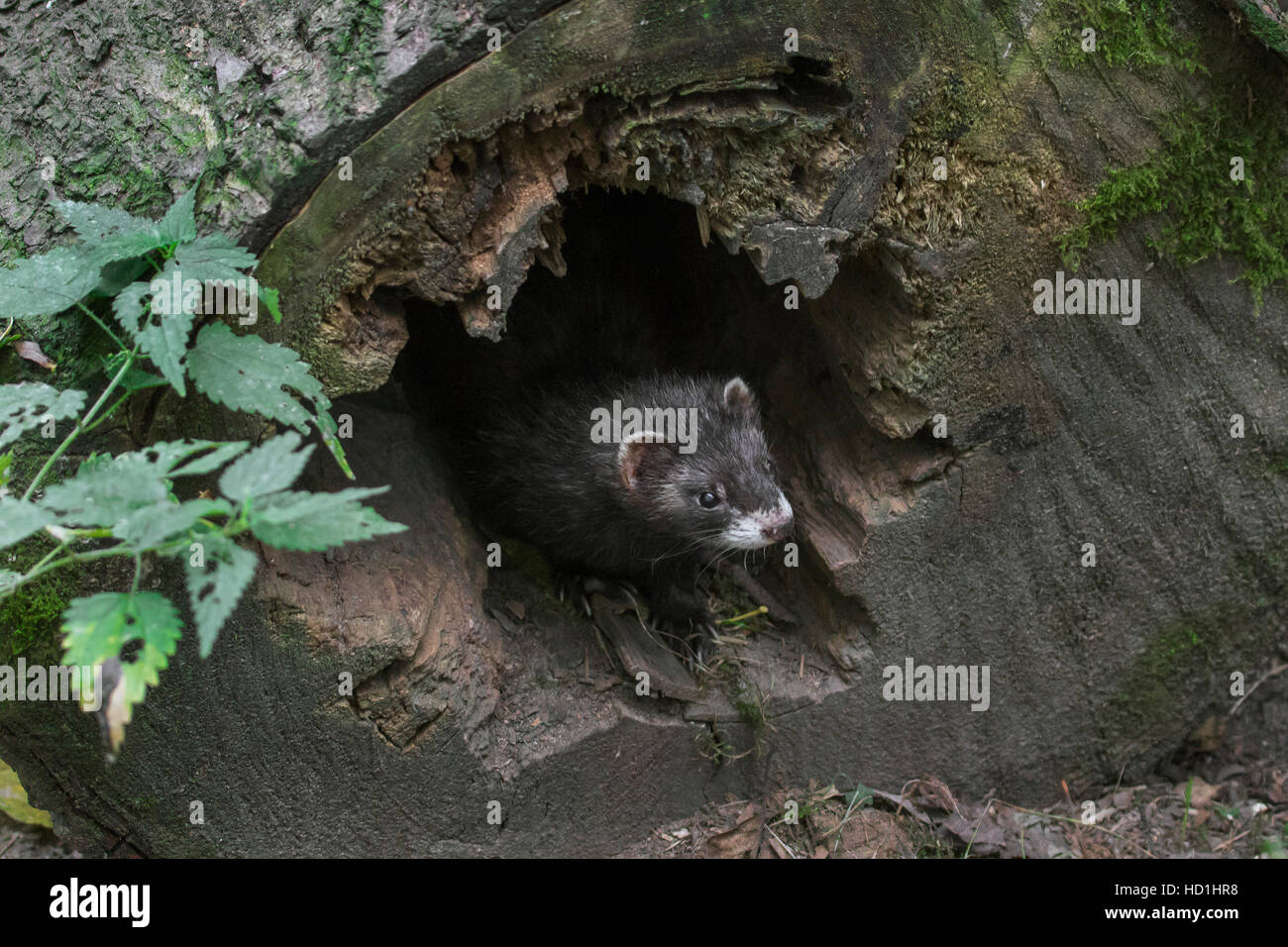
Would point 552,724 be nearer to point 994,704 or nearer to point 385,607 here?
point 385,607

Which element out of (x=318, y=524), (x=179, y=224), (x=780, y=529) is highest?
(x=179, y=224)

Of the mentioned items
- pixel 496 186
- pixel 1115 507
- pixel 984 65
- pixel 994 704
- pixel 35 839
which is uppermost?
pixel 984 65

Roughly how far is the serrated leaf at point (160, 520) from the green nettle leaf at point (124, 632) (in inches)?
5.1

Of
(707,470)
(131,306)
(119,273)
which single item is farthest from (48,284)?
(707,470)

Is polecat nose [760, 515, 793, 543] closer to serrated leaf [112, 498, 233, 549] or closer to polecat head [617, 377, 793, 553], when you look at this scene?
polecat head [617, 377, 793, 553]

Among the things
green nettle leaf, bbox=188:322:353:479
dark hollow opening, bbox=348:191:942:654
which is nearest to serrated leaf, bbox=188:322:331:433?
green nettle leaf, bbox=188:322:353:479

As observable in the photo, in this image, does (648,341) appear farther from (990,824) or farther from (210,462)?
(210,462)

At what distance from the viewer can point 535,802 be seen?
4078 mm

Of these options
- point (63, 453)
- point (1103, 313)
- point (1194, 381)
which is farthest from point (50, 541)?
point (1194, 381)

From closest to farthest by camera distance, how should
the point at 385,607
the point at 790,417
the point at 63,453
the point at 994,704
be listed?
the point at 63,453, the point at 385,607, the point at 994,704, the point at 790,417

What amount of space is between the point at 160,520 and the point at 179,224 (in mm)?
1052

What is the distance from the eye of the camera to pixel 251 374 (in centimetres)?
289

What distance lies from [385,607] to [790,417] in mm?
2039

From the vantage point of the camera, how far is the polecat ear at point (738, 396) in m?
4.70
